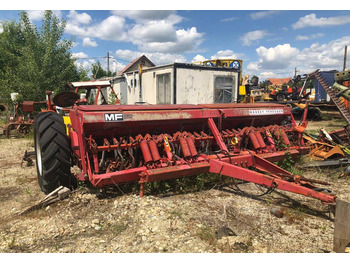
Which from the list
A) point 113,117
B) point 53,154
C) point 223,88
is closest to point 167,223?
point 113,117

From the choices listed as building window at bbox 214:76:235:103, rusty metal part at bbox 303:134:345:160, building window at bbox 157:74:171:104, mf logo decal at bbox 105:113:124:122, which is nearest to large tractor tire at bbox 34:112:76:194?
mf logo decal at bbox 105:113:124:122

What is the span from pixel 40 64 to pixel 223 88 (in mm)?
9312

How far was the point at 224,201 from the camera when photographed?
3537 mm

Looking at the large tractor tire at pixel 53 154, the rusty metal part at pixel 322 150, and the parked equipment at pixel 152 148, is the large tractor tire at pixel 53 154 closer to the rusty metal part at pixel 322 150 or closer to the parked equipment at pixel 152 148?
the parked equipment at pixel 152 148

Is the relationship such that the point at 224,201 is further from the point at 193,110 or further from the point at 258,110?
the point at 258,110

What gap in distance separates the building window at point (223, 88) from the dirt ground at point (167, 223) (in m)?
7.77

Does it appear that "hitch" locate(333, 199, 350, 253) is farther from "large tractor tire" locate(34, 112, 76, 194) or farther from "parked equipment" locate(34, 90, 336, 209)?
"large tractor tire" locate(34, 112, 76, 194)

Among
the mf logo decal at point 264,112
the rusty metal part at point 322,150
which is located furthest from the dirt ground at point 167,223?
the mf logo decal at point 264,112

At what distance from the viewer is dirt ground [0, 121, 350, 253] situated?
8.23 feet

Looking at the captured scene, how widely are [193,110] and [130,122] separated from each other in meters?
1.02

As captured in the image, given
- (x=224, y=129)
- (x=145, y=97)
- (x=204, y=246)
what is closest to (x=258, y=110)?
(x=224, y=129)

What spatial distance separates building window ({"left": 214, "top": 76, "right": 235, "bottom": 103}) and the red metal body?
21.5ft

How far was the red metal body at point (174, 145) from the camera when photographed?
331cm

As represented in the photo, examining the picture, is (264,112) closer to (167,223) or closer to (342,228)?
(342,228)
